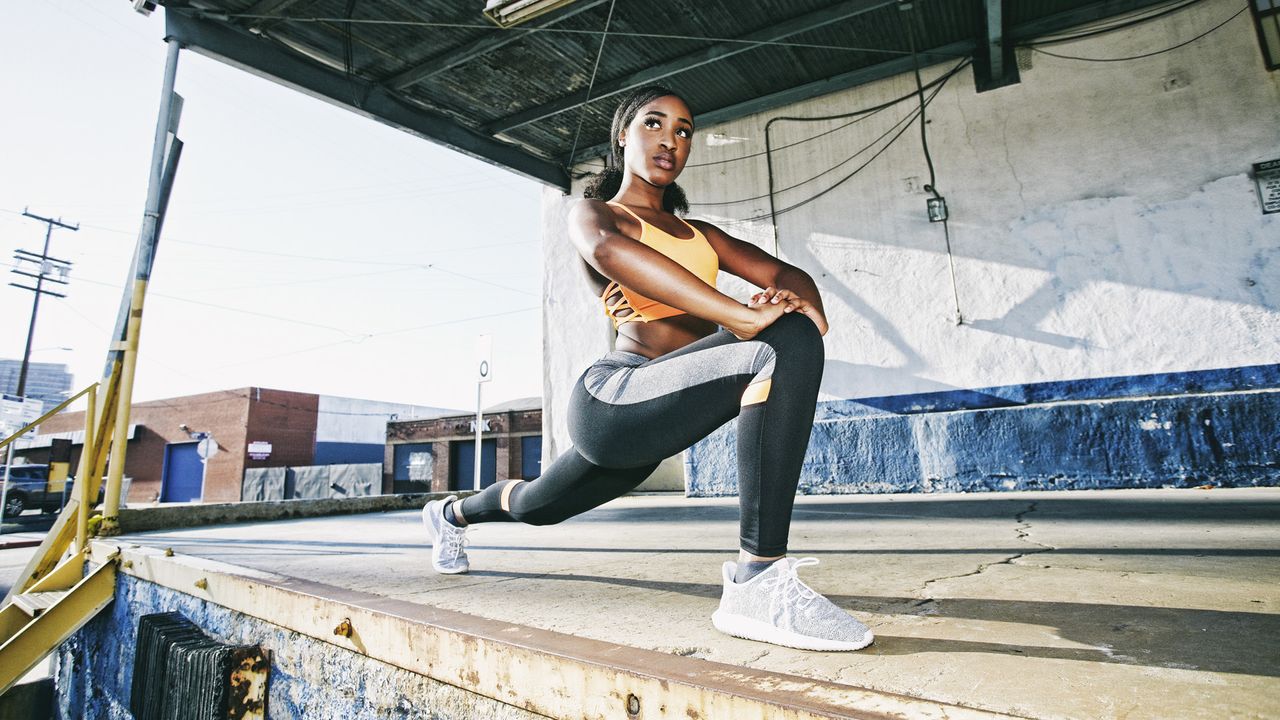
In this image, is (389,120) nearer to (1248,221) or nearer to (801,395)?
(801,395)

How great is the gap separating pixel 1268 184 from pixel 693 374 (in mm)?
6063

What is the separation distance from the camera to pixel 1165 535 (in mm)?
2299

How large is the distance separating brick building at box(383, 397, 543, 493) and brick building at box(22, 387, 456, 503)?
6592 mm

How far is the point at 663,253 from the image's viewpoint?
138 cm

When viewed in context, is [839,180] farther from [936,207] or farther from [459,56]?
[459,56]

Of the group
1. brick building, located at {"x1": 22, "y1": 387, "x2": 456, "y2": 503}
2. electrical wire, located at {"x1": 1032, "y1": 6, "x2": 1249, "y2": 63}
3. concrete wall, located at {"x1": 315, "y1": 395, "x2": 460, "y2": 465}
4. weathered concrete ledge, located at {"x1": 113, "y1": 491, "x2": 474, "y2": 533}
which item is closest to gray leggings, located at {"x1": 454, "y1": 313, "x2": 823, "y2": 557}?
weathered concrete ledge, located at {"x1": 113, "y1": 491, "x2": 474, "y2": 533}

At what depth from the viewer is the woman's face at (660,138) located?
1.50 metres

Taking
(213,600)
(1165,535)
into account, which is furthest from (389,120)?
(1165,535)

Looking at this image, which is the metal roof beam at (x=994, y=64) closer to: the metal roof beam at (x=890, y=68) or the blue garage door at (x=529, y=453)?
the metal roof beam at (x=890, y=68)

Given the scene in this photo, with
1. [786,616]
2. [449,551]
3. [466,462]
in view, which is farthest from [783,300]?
[466,462]

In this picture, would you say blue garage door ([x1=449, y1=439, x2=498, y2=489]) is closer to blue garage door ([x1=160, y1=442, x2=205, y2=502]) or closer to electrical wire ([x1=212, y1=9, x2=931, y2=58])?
blue garage door ([x1=160, y1=442, x2=205, y2=502])

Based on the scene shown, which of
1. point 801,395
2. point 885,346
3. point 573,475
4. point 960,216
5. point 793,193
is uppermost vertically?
point 793,193

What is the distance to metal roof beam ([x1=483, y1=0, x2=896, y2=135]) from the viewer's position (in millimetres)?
5332

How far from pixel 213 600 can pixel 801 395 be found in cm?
218
